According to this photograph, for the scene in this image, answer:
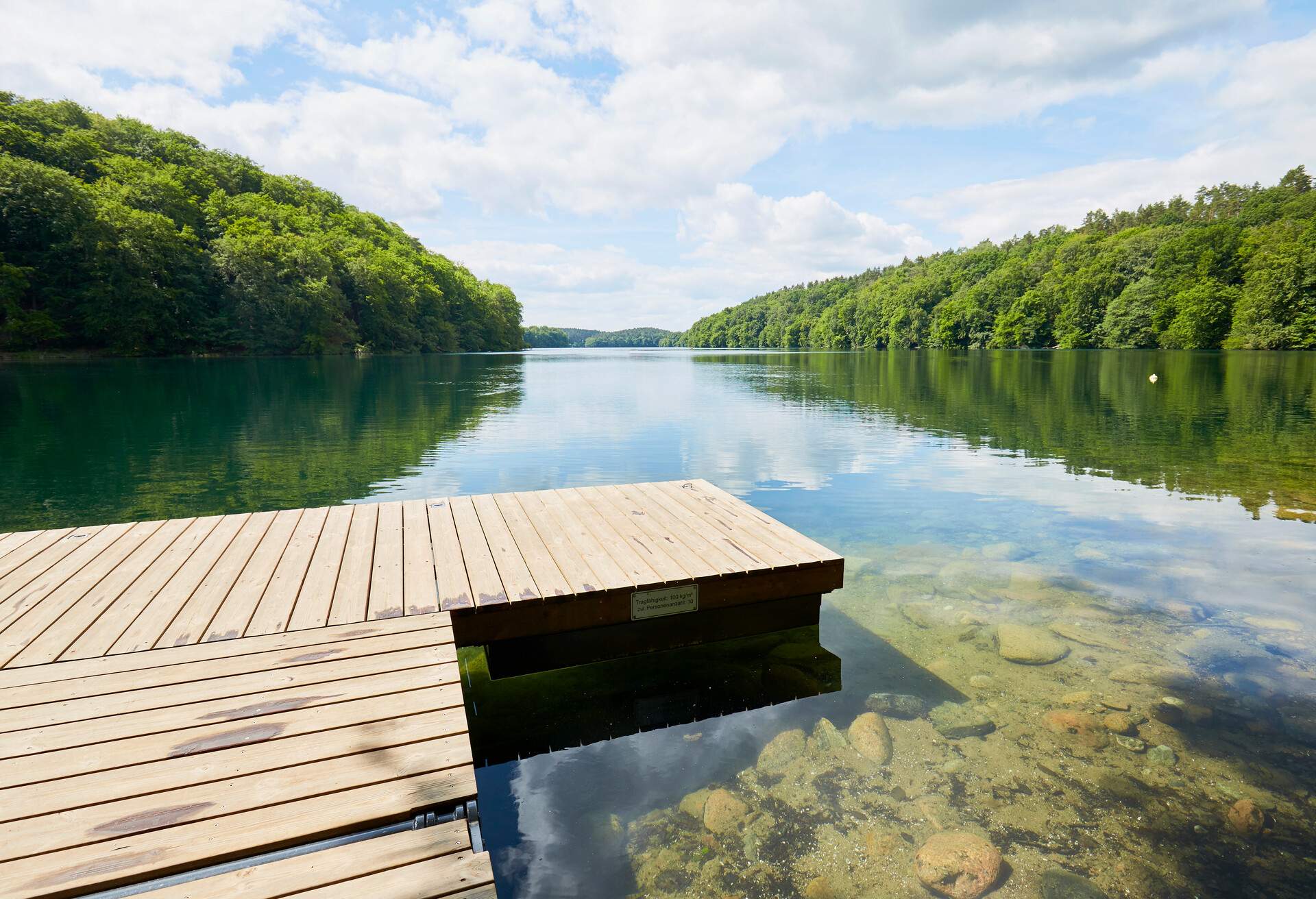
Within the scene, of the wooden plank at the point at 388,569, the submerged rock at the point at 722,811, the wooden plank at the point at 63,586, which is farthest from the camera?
the wooden plank at the point at 388,569

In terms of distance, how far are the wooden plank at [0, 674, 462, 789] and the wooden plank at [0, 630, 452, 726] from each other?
1.17ft

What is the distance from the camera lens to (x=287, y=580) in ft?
14.4

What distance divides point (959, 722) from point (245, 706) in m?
4.09

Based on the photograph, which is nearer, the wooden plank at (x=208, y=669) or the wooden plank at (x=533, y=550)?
the wooden plank at (x=208, y=669)

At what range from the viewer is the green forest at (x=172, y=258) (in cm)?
4403

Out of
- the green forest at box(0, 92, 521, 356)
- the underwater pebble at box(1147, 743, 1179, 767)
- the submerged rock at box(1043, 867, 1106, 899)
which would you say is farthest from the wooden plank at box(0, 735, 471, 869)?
the green forest at box(0, 92, 521, 356)

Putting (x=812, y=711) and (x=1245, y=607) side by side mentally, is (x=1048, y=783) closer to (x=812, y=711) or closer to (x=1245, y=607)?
(x=812, y=711)

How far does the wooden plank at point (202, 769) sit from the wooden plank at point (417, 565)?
1176mm

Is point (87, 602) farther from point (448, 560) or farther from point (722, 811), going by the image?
point (722, 811)

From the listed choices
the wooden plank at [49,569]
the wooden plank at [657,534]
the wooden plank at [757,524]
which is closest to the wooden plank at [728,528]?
the wooden plank at [757,524]

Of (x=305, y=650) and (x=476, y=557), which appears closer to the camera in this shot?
(x=305, y=650)

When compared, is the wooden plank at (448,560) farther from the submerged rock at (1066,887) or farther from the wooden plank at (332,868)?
the submerged rock at (1066,887)

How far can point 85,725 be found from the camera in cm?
275

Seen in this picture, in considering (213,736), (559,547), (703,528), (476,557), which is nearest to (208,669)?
(213,736)
